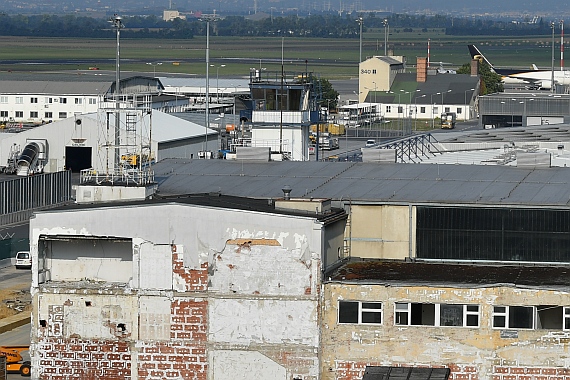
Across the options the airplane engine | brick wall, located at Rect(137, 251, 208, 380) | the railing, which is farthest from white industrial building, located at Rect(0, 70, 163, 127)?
brick wall, located at Rect(137, 251, 208, 380)

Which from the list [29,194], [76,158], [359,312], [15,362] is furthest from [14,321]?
[76,158]

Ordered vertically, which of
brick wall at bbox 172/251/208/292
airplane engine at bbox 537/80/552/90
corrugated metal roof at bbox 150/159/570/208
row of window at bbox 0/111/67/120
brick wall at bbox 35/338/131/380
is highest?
airplane engine at bbox 537/80/552/90

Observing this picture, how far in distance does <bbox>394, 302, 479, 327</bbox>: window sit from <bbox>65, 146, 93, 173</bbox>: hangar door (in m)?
61.1

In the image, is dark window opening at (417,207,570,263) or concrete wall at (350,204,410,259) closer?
dark window opening at (417,207,570,263)

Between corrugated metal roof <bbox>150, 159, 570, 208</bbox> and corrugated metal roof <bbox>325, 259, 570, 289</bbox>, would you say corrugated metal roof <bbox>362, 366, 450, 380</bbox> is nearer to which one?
corrugated metal roof <bbox>325, 259, 570, 289</bbox>

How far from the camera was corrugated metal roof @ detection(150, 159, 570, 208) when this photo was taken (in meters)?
39.4

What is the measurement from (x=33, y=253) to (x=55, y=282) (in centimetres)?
100

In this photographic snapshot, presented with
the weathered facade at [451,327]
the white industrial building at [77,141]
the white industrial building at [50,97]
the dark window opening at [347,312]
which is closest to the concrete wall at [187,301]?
the dark window opening at [347,312]

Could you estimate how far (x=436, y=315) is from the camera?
34312 mm

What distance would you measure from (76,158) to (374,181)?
55.4 m

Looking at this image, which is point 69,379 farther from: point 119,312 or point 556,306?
point 556,306

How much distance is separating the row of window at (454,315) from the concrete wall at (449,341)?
11 centimetres

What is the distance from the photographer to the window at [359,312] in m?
34.6

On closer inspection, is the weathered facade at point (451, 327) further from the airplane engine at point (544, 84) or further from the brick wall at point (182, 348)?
the airplane engine at point (544, 84)
